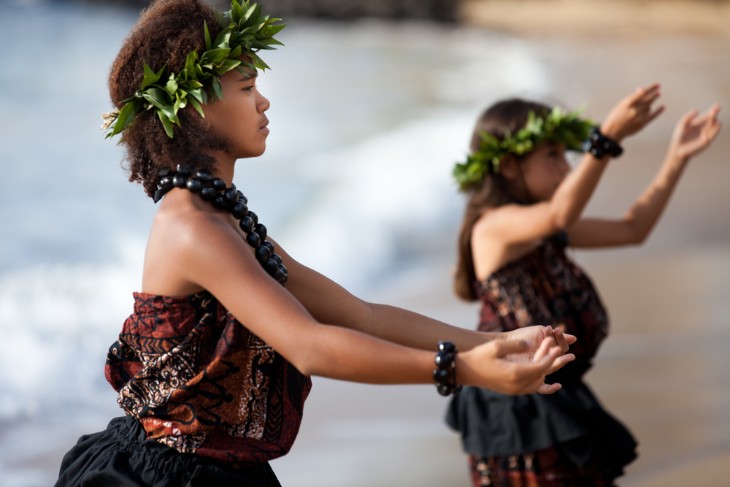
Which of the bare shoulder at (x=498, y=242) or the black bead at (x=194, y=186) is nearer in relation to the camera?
the black bead at (x=194, y=186)

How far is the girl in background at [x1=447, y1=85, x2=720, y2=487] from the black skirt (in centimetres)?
152

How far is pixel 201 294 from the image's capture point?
93.1 inches

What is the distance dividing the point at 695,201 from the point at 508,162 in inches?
254

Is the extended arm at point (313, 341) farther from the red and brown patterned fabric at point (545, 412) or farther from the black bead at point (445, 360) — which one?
the red and brown patterned fabric at point (545, 412)

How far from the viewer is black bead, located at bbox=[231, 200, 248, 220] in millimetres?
2416

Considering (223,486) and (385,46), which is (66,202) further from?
(385,46)

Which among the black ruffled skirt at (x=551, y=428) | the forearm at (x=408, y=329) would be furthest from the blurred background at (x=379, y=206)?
the forearm at (x=408, y=329)

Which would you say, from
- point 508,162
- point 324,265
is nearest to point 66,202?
point 324,265

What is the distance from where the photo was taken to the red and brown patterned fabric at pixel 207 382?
2371 mm

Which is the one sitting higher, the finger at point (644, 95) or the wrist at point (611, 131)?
the finger at point (644, 95)

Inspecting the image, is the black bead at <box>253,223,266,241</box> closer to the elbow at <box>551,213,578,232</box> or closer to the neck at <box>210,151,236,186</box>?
the neck at <box>210,151,236,186</box>

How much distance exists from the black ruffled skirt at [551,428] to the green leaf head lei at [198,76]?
5.87ft

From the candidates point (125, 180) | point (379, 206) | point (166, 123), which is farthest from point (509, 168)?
point (125, 180)

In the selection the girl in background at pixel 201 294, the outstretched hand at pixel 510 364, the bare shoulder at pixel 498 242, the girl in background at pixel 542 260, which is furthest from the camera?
the bare shoulder at pixel 498 242
